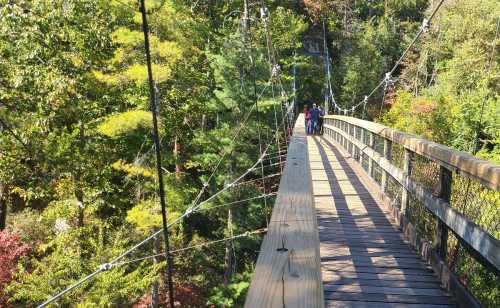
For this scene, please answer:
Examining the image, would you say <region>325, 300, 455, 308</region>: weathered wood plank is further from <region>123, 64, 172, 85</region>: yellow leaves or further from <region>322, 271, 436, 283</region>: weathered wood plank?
<region>123, 64, 172, 85</region>: yellow leaves

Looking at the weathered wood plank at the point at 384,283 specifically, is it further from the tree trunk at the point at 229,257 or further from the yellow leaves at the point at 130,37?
the tree trunk at the point at 229,257

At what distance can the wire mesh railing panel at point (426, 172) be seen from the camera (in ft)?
10.5

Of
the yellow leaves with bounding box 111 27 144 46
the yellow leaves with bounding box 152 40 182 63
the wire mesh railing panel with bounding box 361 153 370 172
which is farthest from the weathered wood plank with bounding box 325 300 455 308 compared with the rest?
the yellow leaves with bounding box 111 27 144 46

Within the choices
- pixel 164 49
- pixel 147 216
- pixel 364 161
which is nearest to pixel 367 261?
pixel 364 161

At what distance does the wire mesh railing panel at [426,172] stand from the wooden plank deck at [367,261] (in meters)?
0.47

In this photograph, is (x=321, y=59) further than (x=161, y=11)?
Yes

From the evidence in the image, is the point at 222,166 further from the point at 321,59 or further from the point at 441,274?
the point at 321,59

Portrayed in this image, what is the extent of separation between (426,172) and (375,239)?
26.7 inches

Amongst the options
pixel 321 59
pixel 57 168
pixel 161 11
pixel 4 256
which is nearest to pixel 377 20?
pixel 321 59

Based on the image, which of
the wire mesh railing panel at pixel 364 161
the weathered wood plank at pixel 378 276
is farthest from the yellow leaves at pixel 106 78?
the weathered wood plank at pixel 378 276

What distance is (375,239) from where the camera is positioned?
3.36 metres

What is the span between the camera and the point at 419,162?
3.68 metres

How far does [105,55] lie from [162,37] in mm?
1710

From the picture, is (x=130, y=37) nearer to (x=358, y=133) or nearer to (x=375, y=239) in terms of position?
(x=358, y=133)
